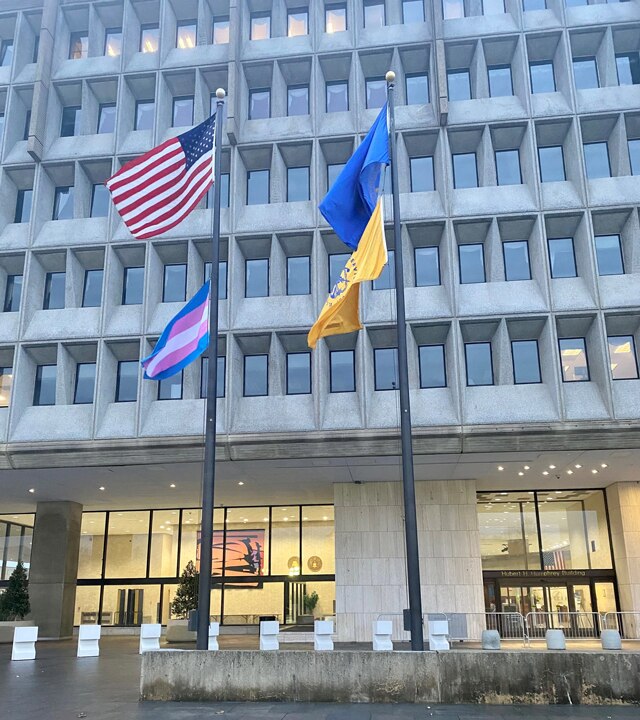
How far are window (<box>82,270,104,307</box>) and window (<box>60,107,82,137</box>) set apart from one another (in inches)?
231

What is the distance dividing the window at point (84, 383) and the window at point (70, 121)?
9355 mm

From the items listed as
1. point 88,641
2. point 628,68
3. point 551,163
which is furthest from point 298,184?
point 88,641

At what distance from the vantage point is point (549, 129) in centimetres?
2508

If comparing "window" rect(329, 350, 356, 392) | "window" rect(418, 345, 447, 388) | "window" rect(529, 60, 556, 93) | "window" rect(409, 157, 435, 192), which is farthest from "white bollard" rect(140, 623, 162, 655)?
"window" rect(529, 60, 556, 93)

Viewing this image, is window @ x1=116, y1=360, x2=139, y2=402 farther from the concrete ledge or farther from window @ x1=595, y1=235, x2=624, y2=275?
window @ x1=595, y1=235, x2=624, y2=275

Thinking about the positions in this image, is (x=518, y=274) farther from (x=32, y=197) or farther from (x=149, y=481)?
(x=32, y=197)

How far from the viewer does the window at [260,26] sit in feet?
92.3

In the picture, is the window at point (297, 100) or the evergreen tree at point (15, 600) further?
the evergreen tree at point (15, 600)

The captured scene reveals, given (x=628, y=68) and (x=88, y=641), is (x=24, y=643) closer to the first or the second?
(x=88, y=641)

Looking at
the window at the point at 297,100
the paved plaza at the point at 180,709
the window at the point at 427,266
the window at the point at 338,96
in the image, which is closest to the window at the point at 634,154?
the window at the point at 427,266

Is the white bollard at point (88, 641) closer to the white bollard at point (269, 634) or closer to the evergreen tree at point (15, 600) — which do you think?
the white bollard at point (269, 634)

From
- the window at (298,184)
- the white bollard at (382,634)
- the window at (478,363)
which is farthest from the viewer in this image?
the window at (298,184)

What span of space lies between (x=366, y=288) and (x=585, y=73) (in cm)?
1144

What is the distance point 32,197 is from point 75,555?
15837mm
